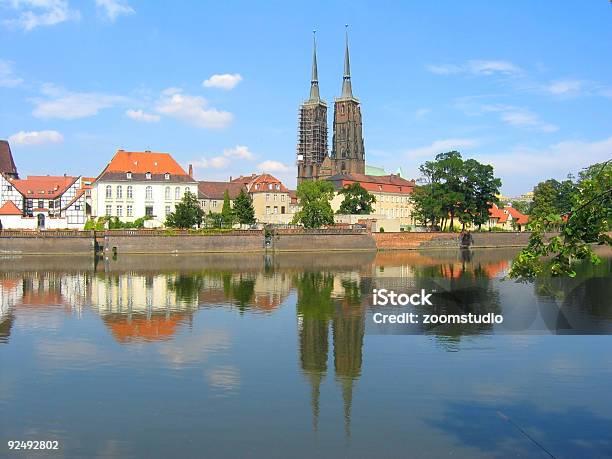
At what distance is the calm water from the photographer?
13273mm

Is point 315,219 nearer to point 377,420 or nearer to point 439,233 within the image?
point 439,233

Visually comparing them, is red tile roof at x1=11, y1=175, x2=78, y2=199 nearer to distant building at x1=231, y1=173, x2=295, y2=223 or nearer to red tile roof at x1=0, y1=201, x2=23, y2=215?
red tile roof at x1=0, y1=201, x2=23, y2=215

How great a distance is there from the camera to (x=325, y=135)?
14288 centimetres

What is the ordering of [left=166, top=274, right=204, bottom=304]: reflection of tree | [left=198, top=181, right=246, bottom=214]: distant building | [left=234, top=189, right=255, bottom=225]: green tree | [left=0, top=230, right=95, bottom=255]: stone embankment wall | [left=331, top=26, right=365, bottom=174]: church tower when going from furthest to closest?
[left=331, top=26, right=365, bottom=174]: church tower → [left=198, top=181, right=246, bottom=214]: distant building → [left=234, top=189, right=255, bottom=225]: green tree → [left=0, top=230, right=95, bottom=255]: stone embankment wall → [left=166, top=274, right=204, bottom=304]: reflection of tree

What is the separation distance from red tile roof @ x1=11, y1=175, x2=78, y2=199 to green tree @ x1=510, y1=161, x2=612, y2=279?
7927 cm

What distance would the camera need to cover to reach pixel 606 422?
14086 millimetres

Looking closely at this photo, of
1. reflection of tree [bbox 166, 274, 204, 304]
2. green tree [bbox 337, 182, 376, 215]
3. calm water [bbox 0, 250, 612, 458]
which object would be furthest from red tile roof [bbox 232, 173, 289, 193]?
calm water [bbox 0, 250, 612, 458]

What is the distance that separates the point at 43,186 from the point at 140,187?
13.7m

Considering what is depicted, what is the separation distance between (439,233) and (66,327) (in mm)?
62145

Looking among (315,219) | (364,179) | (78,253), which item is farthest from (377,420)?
(364,179)

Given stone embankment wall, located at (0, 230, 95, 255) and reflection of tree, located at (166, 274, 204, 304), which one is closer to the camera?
reflection of tree, located at (166, 274, 204, 304)

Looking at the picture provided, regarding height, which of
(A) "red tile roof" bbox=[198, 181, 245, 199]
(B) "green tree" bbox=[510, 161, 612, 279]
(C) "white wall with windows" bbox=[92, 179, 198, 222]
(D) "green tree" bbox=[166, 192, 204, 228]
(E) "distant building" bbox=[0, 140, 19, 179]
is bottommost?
(B) "green tree" bbox=[510, 161, 612, 279]

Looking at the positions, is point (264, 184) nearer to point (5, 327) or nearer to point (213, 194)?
point (213, 194)

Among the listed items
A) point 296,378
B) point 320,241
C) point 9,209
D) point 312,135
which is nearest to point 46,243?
point 9,209
